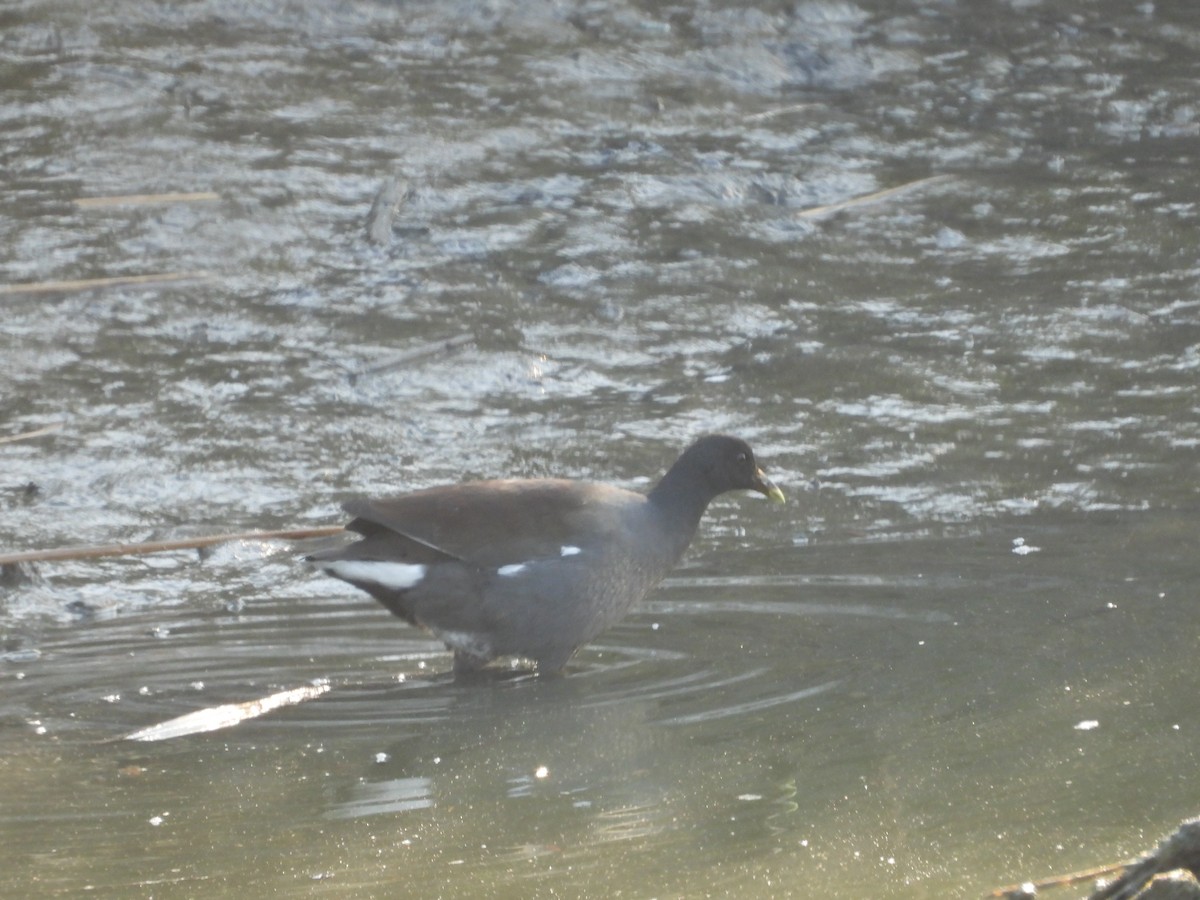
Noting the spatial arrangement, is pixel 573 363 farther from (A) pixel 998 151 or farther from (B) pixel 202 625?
(A) pixel 998 151

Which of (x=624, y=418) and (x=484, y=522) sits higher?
(x=484, y=522)

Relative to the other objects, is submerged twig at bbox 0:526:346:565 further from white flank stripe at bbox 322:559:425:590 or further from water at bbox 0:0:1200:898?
white flank stripe at bbox 322:559:425:590

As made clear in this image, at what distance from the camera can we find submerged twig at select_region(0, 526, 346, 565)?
6.18m

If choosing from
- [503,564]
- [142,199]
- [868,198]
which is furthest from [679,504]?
[142,199]

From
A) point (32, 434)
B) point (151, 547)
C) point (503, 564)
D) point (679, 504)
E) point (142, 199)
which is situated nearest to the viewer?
point (503, 564)

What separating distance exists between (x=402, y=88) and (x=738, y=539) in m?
5.05

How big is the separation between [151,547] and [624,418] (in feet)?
6.99

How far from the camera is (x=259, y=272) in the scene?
894cm

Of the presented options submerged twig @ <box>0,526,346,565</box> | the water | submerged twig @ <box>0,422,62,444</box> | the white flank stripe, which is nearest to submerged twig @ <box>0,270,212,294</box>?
the water

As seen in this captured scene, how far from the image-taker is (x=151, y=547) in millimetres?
6402

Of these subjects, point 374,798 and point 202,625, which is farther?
point 202,625

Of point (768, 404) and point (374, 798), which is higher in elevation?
point (374, 798)

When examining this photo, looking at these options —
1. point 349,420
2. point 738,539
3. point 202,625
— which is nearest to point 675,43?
point 349,420

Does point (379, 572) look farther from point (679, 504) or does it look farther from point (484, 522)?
point (679, 504)
